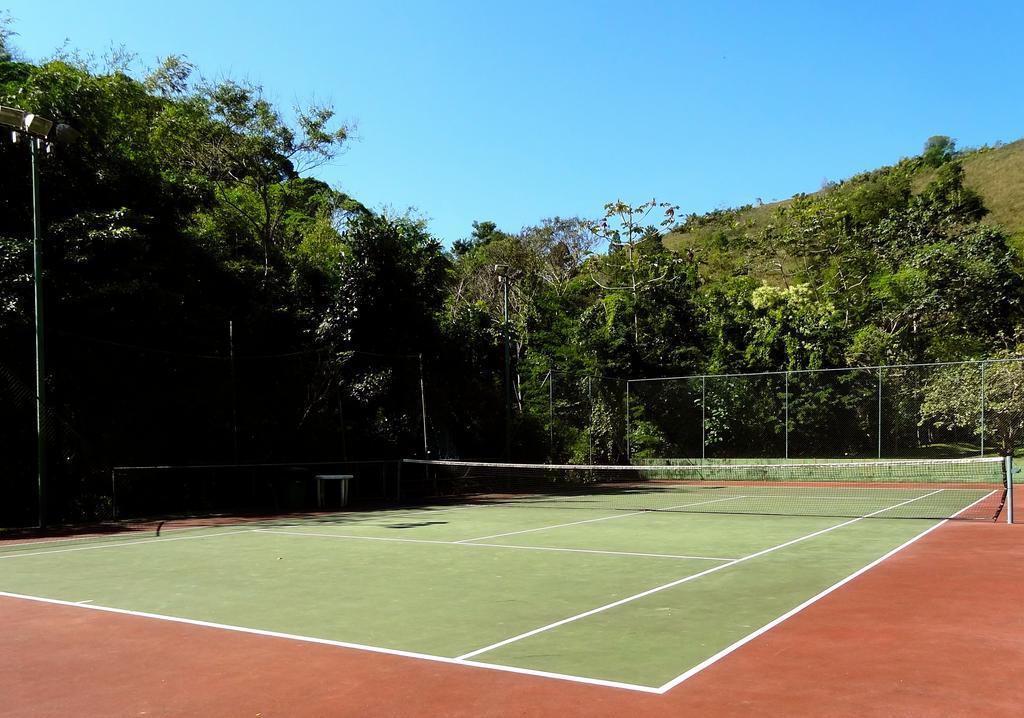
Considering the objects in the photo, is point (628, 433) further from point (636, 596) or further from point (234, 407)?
point (636, 596)

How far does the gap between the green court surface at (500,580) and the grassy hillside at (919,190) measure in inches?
1804

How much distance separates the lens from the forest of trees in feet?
49.4

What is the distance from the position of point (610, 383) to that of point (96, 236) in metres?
15.2

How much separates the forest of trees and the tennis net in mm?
928

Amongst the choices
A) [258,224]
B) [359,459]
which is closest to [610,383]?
[359,459]

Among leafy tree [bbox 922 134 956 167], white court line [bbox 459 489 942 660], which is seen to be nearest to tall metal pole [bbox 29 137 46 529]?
white court line [bbox 459 489 942 660]

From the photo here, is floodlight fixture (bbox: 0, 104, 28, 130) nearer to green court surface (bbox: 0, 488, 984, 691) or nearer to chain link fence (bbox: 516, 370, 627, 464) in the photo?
green court surface (bbox: 0, 488, 984, 691)

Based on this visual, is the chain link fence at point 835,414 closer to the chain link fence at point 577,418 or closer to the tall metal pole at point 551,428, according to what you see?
the chain link fence at point 577,418

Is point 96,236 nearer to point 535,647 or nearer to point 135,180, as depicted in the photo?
point 135,180

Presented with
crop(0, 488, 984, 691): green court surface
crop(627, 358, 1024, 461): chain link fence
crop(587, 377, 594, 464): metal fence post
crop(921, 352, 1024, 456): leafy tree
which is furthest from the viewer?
crop(587, 377, 594, 464): metal fence post

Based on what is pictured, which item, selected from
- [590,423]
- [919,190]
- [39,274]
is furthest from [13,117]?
[919,190]

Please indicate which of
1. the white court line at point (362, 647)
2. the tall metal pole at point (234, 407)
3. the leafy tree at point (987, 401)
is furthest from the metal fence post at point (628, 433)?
the white court line at point (362, 647)

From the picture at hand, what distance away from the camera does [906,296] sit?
3256 cm

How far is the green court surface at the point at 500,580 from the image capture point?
17.3 ft
